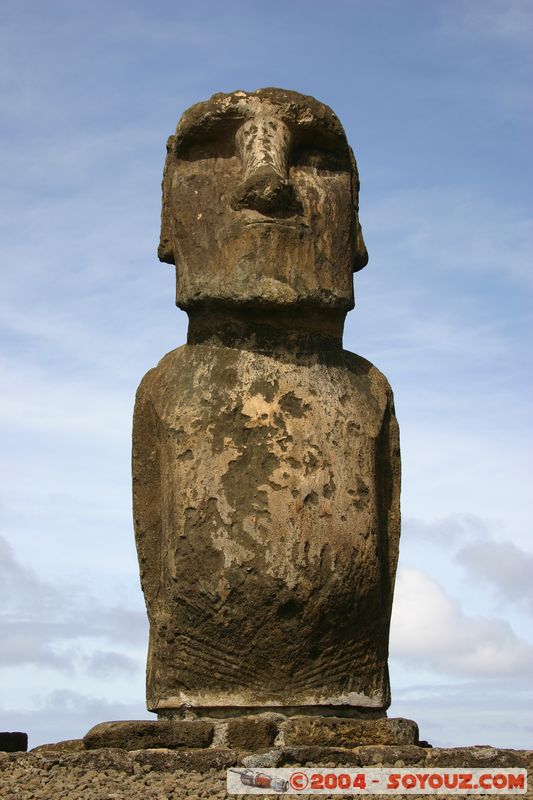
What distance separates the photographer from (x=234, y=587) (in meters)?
7.98

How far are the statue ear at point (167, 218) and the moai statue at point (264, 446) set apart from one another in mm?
52

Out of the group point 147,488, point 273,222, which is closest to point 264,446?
point 147,488

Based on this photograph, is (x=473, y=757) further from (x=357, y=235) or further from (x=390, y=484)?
(x=357, y=235)

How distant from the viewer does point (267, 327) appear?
8.48m

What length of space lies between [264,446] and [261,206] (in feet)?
4.52

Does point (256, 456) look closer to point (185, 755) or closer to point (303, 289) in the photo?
point (303, 289)

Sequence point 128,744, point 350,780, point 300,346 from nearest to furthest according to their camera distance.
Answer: point 350,780, point 128,744, point 300,346

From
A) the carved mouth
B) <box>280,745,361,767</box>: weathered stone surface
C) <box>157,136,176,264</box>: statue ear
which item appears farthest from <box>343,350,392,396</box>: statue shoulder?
<box>280,745,361,767</box>: weathered stone surface

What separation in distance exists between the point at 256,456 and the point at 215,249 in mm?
1265

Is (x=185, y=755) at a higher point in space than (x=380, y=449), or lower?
lower

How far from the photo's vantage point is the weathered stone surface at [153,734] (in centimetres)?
778

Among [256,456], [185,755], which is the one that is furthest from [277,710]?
[256,456]

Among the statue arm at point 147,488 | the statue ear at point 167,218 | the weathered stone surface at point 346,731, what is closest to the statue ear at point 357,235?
the statue ear at point 167,218

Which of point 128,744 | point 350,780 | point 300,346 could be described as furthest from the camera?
point 300,346
